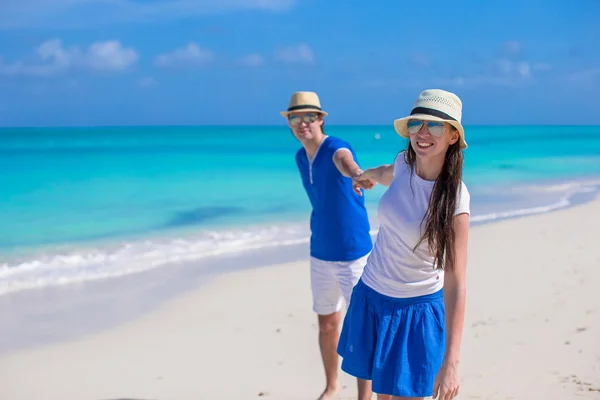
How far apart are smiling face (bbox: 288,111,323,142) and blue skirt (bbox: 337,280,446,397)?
1522 mm

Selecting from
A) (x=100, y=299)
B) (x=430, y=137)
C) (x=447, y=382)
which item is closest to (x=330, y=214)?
(x=430, y=137)

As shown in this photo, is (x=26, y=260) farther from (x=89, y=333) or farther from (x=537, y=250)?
(x=537, y=250)

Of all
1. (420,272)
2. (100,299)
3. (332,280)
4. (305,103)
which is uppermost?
(305,103)

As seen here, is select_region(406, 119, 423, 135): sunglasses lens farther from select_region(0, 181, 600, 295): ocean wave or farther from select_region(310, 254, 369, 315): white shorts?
select_region(0, 181, 600, 295): ocean wave

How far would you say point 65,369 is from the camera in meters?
4.92

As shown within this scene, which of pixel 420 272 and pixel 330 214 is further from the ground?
pixel 330 214

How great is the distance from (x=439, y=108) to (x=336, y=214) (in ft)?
4.79

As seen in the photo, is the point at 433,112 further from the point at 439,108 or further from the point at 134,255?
the point at 134,255

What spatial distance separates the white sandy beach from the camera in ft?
14.7

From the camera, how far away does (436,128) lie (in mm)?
2461

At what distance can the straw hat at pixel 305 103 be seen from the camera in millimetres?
4000

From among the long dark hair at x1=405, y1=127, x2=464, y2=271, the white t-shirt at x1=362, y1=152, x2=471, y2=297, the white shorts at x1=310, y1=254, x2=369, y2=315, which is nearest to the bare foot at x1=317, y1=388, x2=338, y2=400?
the white shorts at x1=310, y1=254, x2=369, y2=315

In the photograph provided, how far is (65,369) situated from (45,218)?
33.8ft

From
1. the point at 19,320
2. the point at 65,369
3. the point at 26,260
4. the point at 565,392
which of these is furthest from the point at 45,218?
the point at 565,392
